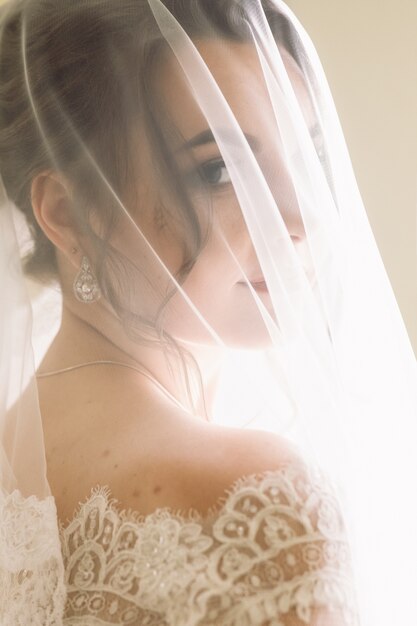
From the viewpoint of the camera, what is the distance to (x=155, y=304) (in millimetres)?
936

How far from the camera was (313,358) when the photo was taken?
2.85 feet

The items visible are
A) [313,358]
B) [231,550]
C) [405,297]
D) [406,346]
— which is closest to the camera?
[231,550]

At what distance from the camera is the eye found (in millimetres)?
936

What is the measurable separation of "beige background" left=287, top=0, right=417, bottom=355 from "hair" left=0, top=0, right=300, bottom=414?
3.72ft

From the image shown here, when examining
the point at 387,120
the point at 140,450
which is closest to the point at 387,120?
the point at 387,120

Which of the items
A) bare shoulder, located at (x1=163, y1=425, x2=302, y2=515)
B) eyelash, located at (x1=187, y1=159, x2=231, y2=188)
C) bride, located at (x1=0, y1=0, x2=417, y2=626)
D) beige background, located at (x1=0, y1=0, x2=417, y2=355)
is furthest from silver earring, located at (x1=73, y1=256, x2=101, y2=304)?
beige background, located at (x1=0, y1=0, x2=417, y2=355)

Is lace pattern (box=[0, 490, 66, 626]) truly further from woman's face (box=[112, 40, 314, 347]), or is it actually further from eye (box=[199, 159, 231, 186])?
eye (box=[199, 159, 231, 186])

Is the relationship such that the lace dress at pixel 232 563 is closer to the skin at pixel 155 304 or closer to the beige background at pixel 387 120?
the skin at pixel 155 304

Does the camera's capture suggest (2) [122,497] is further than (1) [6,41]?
No

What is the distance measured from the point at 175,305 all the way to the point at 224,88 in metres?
0.23

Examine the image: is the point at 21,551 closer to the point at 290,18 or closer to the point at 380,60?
the point at 290,18

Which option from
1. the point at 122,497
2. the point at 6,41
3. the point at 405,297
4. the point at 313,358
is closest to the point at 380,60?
the point at 405,297

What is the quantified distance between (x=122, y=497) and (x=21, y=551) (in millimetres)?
148

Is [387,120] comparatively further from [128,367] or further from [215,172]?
[128,367]
